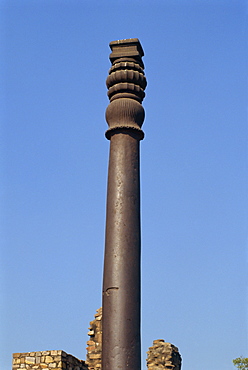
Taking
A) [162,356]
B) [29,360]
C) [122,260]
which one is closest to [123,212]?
[122,260]

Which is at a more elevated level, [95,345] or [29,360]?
[95,345]

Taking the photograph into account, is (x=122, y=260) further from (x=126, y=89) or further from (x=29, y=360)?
(x=29, y=360)

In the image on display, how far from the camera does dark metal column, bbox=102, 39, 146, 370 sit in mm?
7633

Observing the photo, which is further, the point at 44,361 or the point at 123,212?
the point at 44,361

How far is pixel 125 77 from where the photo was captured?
8.78 meters

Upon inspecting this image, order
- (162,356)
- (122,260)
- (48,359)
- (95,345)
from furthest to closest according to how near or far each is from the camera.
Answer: (162,356) → (95,345) → (48,359) → (122,260)

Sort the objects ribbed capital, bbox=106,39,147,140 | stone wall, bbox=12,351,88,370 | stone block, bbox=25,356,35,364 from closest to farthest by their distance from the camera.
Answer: ribbed capital, bbox=106,39,147,140, stone wall, bbox=12,351,88,370, stone block, bbox=25,356,35,364

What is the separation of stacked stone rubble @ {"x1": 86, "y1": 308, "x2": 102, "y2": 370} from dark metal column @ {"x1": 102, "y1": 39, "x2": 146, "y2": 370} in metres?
5.19

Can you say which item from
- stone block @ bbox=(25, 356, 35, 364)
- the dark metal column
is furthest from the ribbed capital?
stone block @ bbox=(25, 356, 35, 364)

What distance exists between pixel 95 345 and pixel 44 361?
2100mm

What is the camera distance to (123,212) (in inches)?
322

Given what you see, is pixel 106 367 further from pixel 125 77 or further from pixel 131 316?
pixel 125 77

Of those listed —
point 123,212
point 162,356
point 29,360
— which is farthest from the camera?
point 162,356

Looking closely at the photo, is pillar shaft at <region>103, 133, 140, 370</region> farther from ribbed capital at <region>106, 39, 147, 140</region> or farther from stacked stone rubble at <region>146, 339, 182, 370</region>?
stacked stone rubble at <region>146, 339, 182, 370</region>
